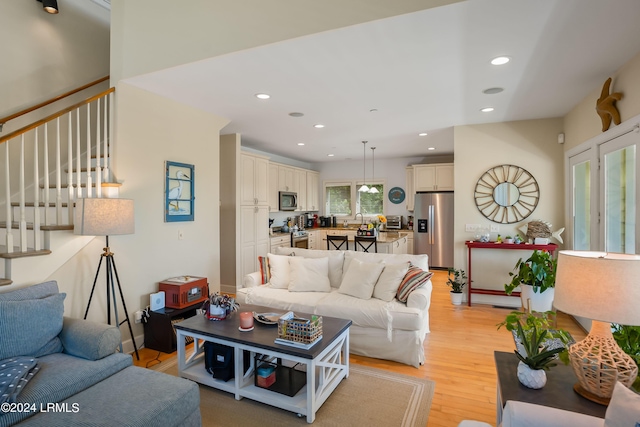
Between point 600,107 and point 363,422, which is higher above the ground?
point 600,107

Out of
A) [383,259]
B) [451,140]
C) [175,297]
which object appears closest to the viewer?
[175,297]

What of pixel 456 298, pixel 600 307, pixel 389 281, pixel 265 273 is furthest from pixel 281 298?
pixel 600 307

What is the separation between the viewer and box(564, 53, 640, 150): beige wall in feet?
8.65

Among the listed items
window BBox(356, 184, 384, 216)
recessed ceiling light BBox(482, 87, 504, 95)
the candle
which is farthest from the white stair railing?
window BBox(356, 184, 384, 216)

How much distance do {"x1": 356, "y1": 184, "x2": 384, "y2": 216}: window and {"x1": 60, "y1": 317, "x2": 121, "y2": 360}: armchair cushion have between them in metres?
6.61

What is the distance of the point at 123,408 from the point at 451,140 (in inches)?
228

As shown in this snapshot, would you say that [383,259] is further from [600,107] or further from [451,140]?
[451,140]

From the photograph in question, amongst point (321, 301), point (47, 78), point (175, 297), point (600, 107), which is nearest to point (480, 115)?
point (600, 107)

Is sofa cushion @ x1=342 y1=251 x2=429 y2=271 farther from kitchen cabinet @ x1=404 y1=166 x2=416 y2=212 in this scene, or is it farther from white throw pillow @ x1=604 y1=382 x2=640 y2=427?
kitchen cabinet @ x1=404 y1=166 x2=416 y2=212

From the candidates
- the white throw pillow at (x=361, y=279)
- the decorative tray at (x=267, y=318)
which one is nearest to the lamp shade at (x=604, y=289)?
the decorative tray at (x=267, y=318)

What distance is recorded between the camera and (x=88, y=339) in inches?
81.7

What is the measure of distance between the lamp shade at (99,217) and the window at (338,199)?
6148 millimetres

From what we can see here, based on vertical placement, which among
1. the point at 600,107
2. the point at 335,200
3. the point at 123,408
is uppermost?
the point at 600,107

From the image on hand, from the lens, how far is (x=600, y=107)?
306 centimetres
